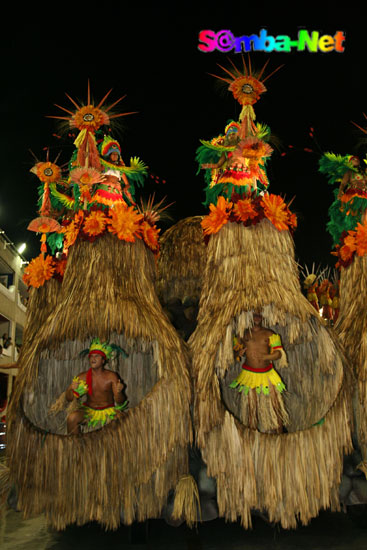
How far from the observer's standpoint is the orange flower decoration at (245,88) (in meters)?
4.92

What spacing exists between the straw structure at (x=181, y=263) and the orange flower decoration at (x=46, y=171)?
163cm

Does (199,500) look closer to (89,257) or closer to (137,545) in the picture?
(137,545)

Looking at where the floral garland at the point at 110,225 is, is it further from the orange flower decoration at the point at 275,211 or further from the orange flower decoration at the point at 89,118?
the orange flower decoration at the point at 275,211

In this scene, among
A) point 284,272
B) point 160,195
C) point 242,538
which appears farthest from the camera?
point 160,195

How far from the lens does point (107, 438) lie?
360 centimetres

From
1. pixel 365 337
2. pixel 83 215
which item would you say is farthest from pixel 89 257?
pixel 365 337

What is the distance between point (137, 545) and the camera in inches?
148

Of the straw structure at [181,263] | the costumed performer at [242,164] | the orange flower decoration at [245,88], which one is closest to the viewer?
the costumed performer at [242,164]

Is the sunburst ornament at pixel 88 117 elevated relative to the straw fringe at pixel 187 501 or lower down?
elevated

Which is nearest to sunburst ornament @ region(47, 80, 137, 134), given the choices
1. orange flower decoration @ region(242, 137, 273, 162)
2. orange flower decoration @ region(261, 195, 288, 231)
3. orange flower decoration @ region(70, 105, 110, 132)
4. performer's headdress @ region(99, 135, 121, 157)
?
orange flower decoration @ region(70, 105, 110, 132)

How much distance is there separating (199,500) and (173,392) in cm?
83

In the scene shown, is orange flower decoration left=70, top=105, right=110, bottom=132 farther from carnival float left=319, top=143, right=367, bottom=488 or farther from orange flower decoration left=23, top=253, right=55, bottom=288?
carnival float left=319, top=143, right=367, bottom=488

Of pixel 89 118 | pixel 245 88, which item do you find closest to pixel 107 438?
pixel 89 118

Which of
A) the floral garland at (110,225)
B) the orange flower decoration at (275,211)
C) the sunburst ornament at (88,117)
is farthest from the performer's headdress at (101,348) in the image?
the sunburst ornament at (88,117)
